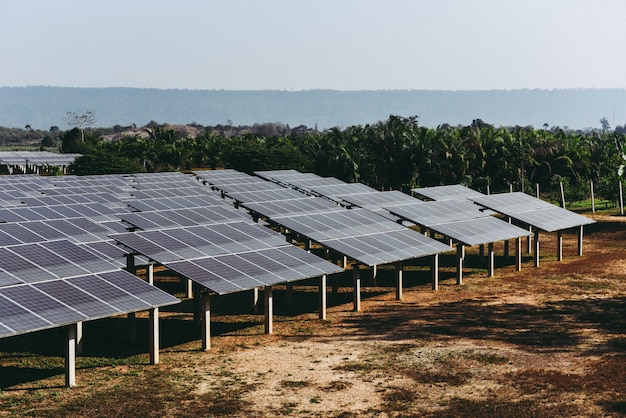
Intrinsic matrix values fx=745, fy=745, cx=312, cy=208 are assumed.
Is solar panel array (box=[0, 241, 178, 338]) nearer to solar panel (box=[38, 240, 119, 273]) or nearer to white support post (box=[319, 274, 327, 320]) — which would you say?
solar panel (box=[38, 240, 119, 273])

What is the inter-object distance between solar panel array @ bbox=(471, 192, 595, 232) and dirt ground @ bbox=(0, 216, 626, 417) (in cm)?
1076

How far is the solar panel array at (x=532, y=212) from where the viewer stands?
5784 cm

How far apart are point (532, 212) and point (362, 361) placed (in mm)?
33873

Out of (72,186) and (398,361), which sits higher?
(72,186)

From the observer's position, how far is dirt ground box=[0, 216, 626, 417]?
26703mm

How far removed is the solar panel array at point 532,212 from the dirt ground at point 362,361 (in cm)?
1076

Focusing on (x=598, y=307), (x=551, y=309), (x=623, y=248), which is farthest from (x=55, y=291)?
(x=623, y=248)

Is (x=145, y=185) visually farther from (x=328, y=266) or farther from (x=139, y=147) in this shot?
(x=139, y=147)

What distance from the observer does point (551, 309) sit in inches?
1651

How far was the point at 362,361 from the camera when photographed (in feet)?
105

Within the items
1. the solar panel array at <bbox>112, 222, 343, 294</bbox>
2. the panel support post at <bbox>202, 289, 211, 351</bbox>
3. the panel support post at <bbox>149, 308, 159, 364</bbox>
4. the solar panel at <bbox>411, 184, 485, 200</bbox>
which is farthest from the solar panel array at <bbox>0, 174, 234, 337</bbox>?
the solar panel at <bbox>411, 184, 485, 200</bbox>

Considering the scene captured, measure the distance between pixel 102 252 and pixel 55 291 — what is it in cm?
941

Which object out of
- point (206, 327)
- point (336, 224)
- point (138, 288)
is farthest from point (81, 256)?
point (336, 224)

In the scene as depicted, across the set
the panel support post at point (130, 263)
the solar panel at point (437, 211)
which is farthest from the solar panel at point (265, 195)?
the panel support post at point (130, 263)
